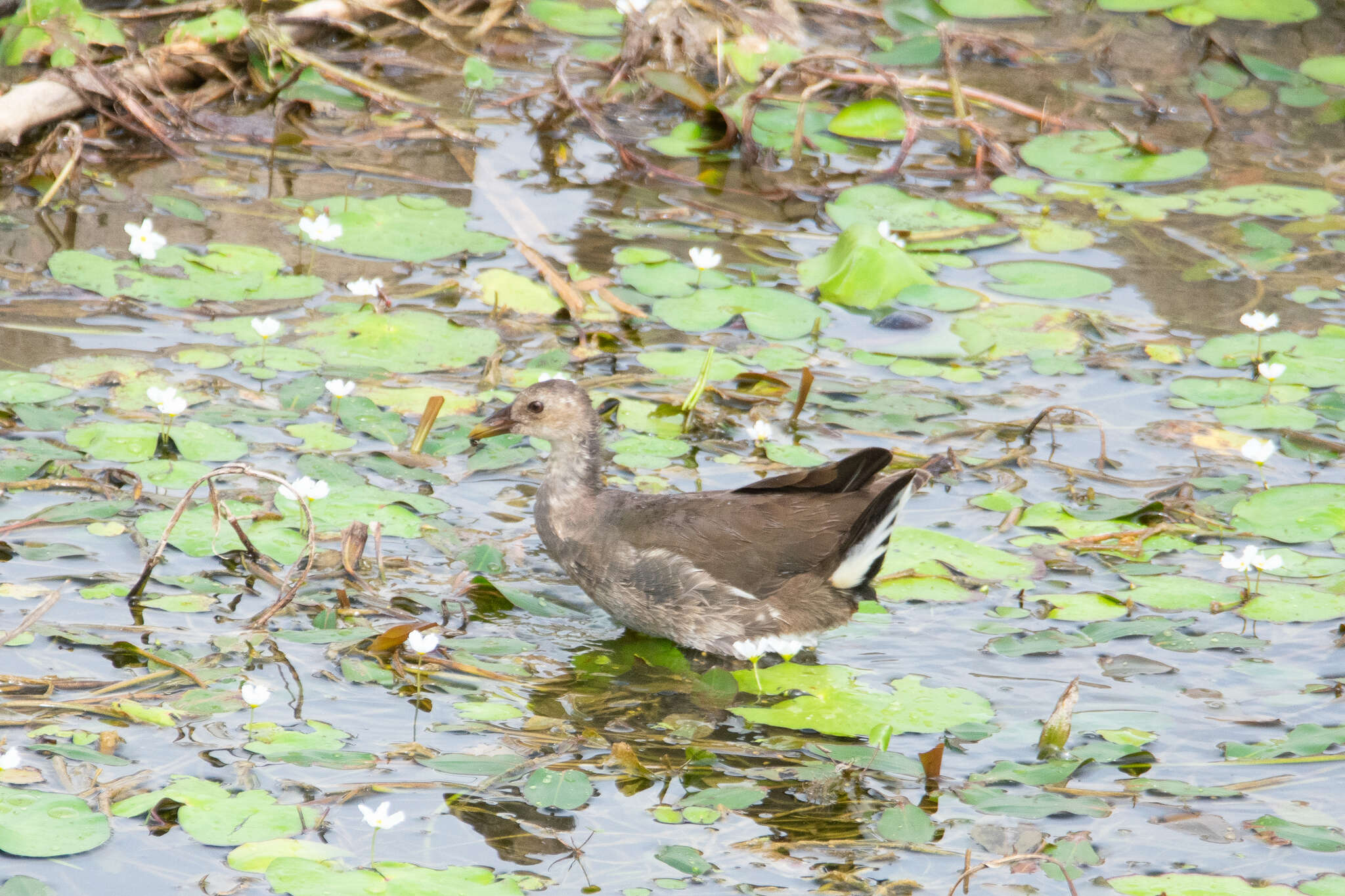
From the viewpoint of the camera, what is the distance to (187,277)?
20.1ft

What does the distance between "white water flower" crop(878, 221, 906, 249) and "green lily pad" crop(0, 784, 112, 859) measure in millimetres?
4272

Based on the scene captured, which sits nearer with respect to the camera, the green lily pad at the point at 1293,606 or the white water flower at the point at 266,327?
the green lily pad at the point at 1293,606

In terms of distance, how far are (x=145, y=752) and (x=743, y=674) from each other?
1.71 metres

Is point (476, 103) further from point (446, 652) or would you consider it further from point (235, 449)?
Answer: point (446, 652)

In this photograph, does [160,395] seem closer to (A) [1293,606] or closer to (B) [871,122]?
(A) [1293,606]

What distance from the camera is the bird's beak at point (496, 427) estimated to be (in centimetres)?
493

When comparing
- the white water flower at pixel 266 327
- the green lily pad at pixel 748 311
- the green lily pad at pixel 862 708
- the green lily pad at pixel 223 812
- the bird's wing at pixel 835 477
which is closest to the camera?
the green lily pad at pixel 223 812

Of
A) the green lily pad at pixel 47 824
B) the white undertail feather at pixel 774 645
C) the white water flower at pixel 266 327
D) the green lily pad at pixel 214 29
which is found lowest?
the white undertail feather at pixel 774 645

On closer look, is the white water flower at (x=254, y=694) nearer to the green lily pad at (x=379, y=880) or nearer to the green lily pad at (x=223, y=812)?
the green lily pad at (x=223, y=812)

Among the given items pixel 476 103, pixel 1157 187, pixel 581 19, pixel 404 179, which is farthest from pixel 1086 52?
pixel 404 179

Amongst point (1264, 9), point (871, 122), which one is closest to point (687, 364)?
point (871, 122)

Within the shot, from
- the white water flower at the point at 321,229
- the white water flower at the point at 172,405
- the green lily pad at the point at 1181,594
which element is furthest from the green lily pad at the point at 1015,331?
the white water flower at the point at 172,405

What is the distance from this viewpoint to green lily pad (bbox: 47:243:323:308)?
6.00 m

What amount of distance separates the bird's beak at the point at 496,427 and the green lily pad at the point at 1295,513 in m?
2.41
